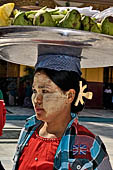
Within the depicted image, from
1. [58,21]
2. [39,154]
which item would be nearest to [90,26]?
[58,21]

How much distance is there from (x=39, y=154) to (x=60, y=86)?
0.38m

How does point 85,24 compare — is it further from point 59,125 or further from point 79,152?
point 79,152

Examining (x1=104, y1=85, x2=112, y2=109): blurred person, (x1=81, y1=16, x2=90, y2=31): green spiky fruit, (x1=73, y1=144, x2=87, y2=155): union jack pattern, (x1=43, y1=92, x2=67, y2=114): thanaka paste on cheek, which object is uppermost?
(x1=81, y1=16, x2=90, y2=31): green spiky fruit

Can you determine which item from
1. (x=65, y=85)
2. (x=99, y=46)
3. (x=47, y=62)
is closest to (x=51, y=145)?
(x=65, y=85)

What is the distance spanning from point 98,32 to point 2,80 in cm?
1800

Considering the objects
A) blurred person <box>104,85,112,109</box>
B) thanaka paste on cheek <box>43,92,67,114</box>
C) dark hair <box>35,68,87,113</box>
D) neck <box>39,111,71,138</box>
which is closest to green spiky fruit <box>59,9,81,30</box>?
dark hair <box>35,68,87,113</box>

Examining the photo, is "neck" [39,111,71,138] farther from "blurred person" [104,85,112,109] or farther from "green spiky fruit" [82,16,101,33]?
"blurred person" [104,85,112,109]

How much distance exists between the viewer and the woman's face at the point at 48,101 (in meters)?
2.02

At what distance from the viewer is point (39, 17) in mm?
1980

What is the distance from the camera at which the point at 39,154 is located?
6.56 ft

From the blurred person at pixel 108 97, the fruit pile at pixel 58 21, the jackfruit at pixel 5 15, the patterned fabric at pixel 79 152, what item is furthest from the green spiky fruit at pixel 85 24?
the blurred person at pixel 108 97

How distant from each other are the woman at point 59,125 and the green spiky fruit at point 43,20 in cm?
16

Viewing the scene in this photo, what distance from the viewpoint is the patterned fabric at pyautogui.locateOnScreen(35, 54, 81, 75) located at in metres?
2.04

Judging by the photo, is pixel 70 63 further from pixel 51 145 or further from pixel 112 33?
pixel 51 145
